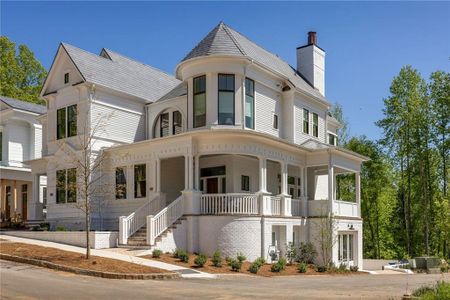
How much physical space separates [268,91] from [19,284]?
59.6ft

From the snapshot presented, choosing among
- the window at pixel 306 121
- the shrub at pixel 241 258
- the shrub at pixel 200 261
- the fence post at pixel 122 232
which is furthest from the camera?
the window at pixel 306 121

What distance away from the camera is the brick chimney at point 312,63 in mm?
37125

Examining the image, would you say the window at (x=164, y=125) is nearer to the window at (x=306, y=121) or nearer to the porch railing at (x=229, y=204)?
the porch railing at (x=229, y=204)

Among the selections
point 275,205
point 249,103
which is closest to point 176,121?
point 249,103

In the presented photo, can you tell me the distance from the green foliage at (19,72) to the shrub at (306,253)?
3713cm

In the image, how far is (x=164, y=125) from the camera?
32094mm

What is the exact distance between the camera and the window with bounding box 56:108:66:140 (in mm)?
31203

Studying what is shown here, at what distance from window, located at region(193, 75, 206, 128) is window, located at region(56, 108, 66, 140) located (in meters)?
8.26

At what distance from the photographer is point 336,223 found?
95.5ft

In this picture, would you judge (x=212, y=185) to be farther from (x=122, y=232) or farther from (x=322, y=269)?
(x=322, y=269)

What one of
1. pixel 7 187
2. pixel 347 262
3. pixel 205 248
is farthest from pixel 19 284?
pixel 7 187

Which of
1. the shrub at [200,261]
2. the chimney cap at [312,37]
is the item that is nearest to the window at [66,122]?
the shrub at [200,261]

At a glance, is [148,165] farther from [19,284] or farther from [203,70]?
[19,284]

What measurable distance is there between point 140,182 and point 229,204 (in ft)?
19.5
